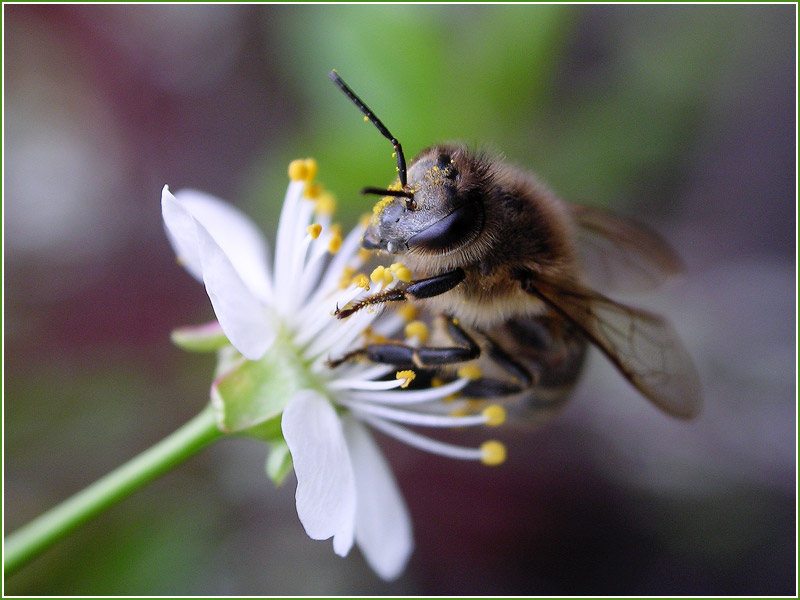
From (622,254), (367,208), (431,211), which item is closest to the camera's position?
(431,211)

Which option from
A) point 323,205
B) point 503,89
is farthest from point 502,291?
point 503,89

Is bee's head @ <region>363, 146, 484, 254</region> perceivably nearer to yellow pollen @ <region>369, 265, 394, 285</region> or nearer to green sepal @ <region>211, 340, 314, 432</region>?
yellow pollen @ <region>369, 265, 394, 285</region>

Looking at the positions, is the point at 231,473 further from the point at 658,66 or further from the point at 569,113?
the point at 658,66

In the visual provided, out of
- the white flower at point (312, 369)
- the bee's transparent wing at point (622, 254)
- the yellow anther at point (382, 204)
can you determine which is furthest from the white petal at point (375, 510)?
the bee's transparent wing at point (622, 254)

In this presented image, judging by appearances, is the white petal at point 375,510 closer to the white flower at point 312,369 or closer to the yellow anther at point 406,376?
the white flower at point 312,369

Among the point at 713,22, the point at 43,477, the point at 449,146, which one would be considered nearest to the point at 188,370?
the point at 43,477

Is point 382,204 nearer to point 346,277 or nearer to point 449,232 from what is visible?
point 449,232
